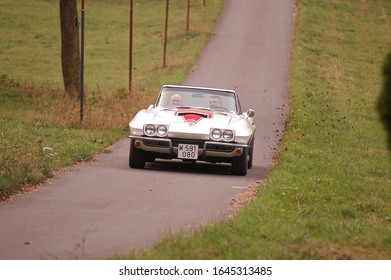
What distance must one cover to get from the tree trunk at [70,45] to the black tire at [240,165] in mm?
15291

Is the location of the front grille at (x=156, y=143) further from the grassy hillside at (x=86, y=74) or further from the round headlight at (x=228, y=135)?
the grassy hillside at (x=86, y=74)

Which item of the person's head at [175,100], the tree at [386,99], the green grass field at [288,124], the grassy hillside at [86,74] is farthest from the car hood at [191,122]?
the tree at [386,99]

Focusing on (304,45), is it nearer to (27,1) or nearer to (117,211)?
(27,1)

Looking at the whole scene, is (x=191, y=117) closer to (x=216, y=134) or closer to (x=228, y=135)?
(x=216, y=134)

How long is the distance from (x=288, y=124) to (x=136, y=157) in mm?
11172

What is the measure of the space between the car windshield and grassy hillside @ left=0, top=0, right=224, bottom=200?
1.91m

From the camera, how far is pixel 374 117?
3078 cm

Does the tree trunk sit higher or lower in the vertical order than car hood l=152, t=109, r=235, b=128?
lower

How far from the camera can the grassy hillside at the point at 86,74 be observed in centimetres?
1887

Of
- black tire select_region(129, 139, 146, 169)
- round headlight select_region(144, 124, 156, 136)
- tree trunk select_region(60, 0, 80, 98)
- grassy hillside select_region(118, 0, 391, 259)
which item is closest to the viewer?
grassy hillside select_region(118, 0, 391, 259)

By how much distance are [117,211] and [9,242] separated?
95.5 inches

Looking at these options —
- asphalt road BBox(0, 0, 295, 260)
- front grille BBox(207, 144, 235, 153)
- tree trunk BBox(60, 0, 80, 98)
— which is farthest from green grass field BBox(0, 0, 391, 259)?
front grille BBox(207, 144, 235, 153)

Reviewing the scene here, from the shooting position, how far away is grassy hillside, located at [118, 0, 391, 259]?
31.8 feet

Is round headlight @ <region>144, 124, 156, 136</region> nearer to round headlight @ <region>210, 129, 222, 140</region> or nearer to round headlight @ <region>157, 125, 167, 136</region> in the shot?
round headlight @ <region>157, 125, 167, 136</region>
